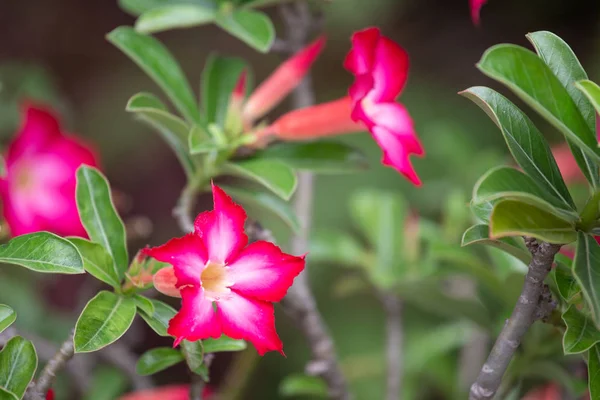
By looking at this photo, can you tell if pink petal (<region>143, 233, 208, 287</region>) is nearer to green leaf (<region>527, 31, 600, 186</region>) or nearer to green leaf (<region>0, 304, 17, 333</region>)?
green leaf (<region>0, 304, 17, 333</region>)

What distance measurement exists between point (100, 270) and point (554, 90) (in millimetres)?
408

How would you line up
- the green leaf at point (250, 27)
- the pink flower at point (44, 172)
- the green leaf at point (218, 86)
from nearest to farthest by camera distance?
the green leaf at point (250, 27) → the green leaf at point (218, 86) → the pink flower at point (44, 172)

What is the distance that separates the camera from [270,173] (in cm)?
76

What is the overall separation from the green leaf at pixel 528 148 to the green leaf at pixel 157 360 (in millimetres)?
345

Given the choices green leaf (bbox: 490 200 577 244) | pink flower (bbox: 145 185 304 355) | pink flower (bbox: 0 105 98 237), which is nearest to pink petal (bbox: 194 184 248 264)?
pink flower (bbox: 145 185 304 355)

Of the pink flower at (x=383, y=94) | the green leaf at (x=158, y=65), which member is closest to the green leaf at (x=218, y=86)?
the green leaf at (x=158, y=65)

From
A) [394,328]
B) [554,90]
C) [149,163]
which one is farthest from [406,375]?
[149,163]

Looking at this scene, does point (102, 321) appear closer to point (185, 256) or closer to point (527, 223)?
point (185, 256)

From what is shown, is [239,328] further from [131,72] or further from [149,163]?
[131,72]

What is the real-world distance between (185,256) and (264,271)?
7 centimetres

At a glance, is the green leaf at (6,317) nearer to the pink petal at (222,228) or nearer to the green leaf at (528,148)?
the pink petal at (222,228)

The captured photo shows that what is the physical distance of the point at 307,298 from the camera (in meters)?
0.89

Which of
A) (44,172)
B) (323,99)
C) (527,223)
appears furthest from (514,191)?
(323,99)

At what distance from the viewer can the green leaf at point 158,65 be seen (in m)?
0.81
